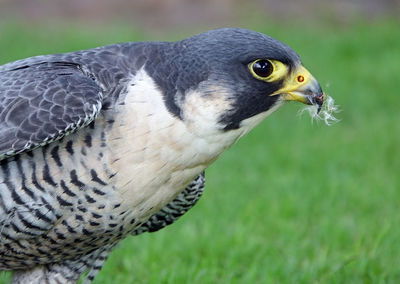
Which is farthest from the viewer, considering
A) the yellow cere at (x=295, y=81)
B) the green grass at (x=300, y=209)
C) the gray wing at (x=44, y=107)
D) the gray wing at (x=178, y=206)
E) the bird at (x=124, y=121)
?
the green grass at (x=300, y=209)

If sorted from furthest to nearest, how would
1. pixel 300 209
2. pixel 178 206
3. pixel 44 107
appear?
pixel 300 209, pixel 178 206, pixel 44 107

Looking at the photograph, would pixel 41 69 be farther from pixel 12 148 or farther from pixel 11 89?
pixel 12 148

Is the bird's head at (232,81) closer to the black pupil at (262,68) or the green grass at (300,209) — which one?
the black pupil at (262,68)

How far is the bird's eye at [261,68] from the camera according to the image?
126 inches

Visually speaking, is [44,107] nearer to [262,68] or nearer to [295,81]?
[262,68]

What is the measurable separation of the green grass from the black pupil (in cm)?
167

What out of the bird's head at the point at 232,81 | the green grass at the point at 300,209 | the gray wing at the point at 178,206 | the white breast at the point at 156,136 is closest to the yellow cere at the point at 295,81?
the bird's head at the point at 232,81

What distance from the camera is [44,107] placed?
306 cm

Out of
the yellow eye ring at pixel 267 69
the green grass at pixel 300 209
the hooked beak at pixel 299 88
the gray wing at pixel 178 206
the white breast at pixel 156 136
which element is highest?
the yellow eye ring at pixel 267 69

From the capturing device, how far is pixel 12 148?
302cm

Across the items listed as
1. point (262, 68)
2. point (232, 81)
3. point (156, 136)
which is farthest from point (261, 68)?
point (156, 136)

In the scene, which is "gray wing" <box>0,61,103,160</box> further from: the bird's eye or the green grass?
the green grass

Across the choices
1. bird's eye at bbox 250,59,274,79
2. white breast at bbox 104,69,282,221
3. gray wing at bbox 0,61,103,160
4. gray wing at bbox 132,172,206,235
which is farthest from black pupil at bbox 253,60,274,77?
gray wing at bbox 132,172,206,235

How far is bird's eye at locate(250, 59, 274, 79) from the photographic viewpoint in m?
3.21
